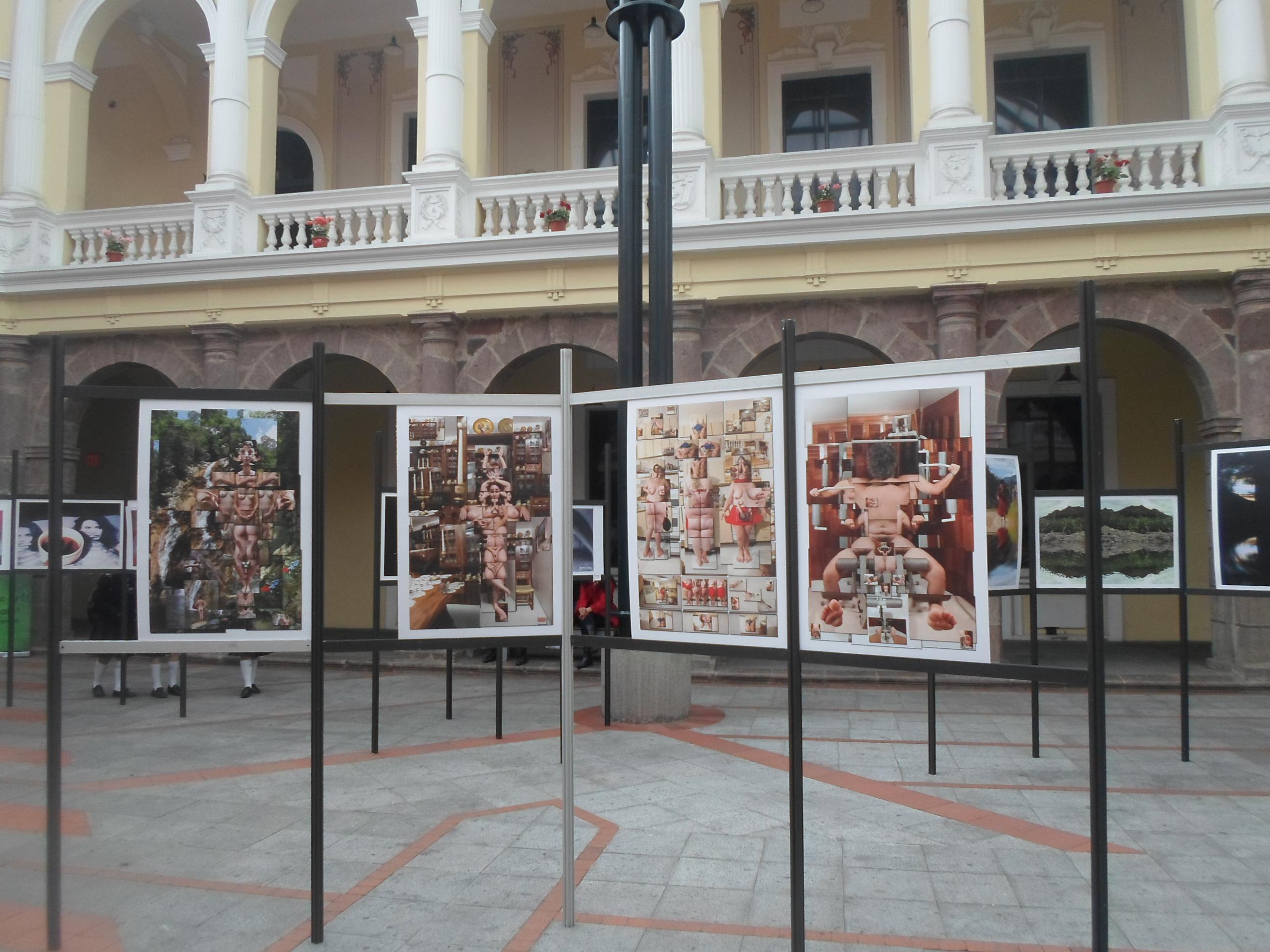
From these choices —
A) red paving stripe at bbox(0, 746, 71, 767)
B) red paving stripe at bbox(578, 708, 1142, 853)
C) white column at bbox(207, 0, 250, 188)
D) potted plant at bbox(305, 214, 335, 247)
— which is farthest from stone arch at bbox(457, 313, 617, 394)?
red paving stripe at bbox(0, 746, 71, 767)

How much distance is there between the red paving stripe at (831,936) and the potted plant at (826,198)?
9.58 metres

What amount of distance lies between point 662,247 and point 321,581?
15.0 ft

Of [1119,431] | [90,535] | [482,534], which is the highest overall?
[1119,431]

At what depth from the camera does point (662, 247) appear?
7840 millimetres

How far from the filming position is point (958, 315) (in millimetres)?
11742

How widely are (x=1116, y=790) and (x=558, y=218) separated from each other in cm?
950

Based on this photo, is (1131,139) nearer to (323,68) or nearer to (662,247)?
(662,247)

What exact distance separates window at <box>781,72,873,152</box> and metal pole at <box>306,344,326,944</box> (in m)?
13.0

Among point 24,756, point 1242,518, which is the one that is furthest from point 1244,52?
point 24,756

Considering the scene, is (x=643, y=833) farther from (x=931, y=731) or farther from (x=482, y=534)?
(x=931, y=731)

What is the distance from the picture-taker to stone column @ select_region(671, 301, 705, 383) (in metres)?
12.3

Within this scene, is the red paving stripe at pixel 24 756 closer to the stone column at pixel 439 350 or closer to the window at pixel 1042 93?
the stone column at pixel 439 350

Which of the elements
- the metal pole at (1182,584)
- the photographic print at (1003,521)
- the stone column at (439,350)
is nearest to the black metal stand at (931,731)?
the photographic print at (1003,521)

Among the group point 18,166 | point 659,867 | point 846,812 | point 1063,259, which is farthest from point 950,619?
point 18,166
